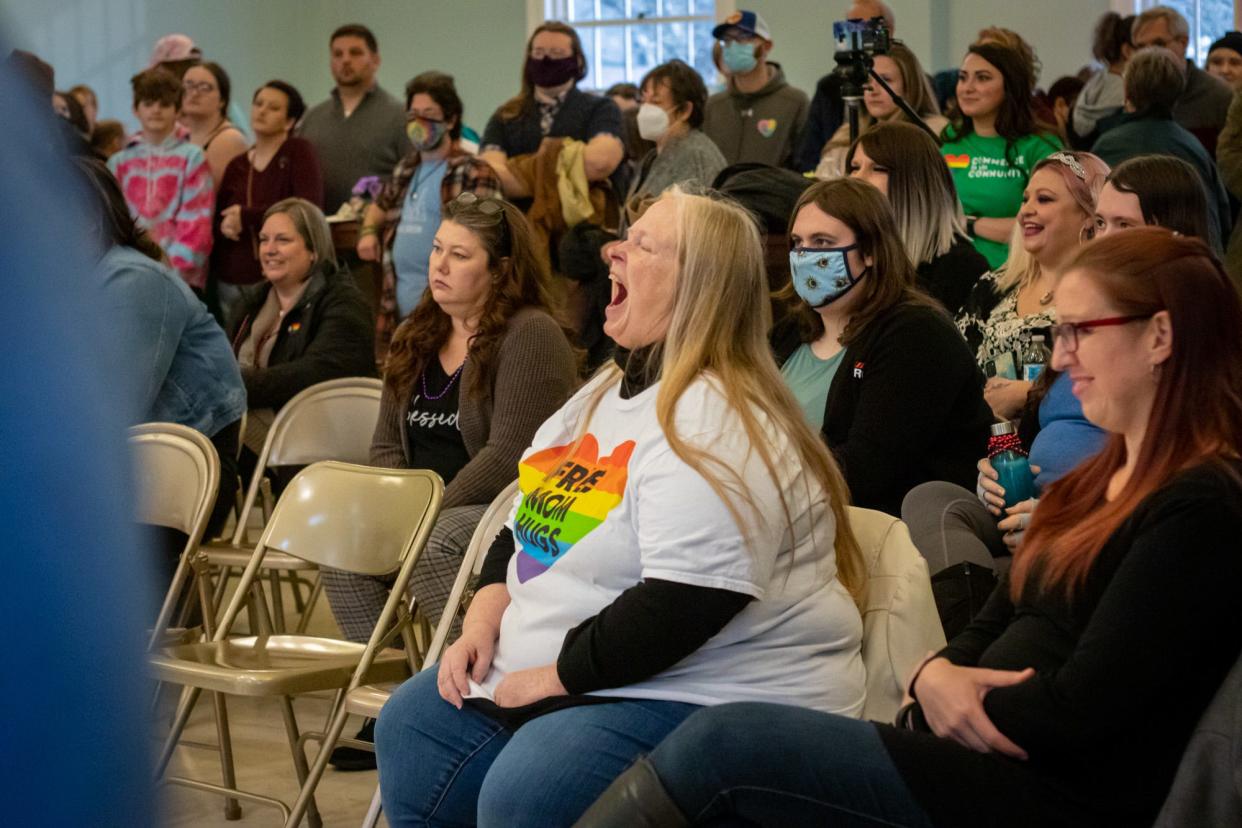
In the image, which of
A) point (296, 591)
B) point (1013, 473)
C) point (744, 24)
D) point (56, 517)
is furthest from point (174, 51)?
point (56, 517)

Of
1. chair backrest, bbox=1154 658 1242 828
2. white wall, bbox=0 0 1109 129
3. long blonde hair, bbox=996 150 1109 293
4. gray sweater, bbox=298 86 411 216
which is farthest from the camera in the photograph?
white wall, bbox=0 0 1109 129

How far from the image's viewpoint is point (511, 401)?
3.58 metres

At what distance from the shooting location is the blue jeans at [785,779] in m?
1.68

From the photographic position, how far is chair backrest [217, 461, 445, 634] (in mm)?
3072

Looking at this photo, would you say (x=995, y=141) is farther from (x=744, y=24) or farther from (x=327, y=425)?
(x=327, y=425)

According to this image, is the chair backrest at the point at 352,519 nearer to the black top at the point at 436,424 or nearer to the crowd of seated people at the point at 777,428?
the crowd of seated people at the point at 777,428

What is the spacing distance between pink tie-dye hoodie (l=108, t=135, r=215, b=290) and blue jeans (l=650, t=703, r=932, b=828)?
15.2 ft

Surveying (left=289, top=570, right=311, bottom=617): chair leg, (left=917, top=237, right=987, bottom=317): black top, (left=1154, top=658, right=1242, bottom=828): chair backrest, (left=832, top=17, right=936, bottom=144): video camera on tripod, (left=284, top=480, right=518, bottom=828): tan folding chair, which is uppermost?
(left=832, top=17, right=936, bottom=144): video camera on tripod

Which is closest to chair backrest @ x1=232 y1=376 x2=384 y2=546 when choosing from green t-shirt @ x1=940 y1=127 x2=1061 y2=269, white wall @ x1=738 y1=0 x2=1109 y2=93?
green t-shirt @ x1=940 y1=127 x2=1061 y2=269

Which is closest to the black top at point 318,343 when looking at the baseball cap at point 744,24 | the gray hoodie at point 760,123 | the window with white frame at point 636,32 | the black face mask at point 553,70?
the black face mask at point 553,70

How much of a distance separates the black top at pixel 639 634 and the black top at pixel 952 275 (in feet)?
6.00

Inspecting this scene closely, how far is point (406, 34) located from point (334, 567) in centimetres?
975

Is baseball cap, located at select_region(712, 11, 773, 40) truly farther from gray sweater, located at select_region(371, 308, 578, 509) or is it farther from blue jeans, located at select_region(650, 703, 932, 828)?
blue jeans, located at select_region(650, 703, 932, 828)

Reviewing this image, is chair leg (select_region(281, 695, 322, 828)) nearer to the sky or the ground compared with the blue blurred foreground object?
nearer to the ground
